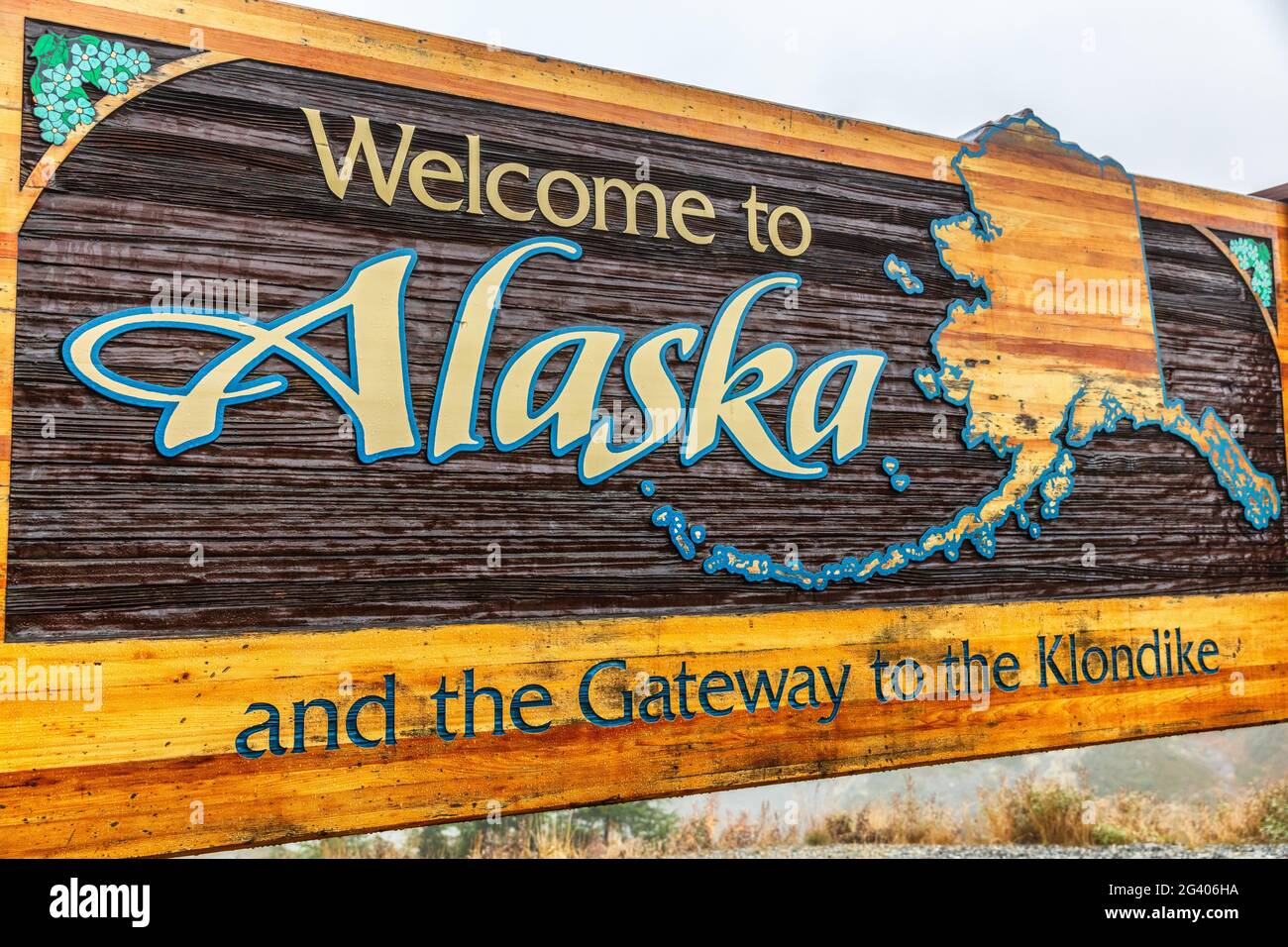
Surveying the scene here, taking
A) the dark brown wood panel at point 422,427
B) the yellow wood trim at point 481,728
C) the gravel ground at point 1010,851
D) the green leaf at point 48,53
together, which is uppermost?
the green leaf at point 48,53

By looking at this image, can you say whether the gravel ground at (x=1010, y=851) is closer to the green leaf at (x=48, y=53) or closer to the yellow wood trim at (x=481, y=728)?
the yellow wood trim at (x=481, y=728)

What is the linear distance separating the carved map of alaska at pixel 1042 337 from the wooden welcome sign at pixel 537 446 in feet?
0.07

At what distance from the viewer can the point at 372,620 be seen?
11.2ft

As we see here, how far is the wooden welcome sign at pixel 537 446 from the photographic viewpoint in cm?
313

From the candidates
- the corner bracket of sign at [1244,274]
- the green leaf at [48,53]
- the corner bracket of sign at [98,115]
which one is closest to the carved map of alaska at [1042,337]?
the corner bracket of sign at [1244,274]

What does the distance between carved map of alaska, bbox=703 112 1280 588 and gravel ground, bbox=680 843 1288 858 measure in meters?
3.97

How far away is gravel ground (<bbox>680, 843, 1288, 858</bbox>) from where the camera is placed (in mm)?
7930

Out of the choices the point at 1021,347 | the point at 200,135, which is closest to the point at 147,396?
the point at 200,135

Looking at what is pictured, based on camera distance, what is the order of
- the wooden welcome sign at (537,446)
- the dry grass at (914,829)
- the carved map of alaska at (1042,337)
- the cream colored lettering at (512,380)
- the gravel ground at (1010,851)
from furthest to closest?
the dry grass at (914,829) < the gravel ground at (1010,851) < the carved map of alaska at (1042,337) < the cream colored lettering at (512,380) < the wooden welcome sign at (537,446)

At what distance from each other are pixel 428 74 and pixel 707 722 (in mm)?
2858

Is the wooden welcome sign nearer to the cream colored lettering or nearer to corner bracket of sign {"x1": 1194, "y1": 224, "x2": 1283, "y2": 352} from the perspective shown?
the cream colored lettering

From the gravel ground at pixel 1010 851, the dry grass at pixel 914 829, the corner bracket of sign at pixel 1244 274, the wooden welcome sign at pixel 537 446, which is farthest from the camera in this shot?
the dry grass at pixel 914 829

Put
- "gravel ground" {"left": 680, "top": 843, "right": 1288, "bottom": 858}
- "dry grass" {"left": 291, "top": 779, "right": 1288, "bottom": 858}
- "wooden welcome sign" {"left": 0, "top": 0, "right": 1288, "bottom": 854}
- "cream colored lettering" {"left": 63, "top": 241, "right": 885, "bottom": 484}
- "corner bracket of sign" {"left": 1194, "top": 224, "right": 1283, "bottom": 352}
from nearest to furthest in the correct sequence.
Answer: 1. "wooden welcome sign" {"left": 0, "top": 0, "right": 1288, "bottom": 854}
2. "cream colored lettering" {"left": 63, "top": 241, "right": 885, "bottom": 484}
3. "corner bracket of sign" {"left": 1194, "top": 224, "right": 1283, "bottom": 352}
4. "gravel ground" {"left": 680, "top": 843, "right": 1288, "bottom": 858}
5. "dry grass" {"left": 291, "top": 779, "right": 1288, "bottom": 858}

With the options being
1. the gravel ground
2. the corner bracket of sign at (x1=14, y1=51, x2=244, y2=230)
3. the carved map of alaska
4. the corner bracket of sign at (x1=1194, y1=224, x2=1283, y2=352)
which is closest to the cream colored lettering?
the corner bracket of sign at (x1=14, y1=51, x2=244, y2=230)
